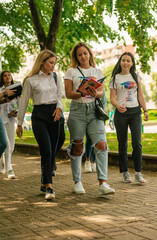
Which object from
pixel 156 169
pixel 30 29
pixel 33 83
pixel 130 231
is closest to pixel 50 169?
pixel 33 83

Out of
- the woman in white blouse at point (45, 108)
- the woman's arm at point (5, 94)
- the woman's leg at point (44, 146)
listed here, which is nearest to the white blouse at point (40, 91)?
the woman in white blouse at point (45, 108)

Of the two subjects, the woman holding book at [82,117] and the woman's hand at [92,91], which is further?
the woman holding book at [82,117]

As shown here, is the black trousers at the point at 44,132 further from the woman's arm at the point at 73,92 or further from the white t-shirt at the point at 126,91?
the white t-shirt at the point at 126,91

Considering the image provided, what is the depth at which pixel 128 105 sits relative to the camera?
6906 mm

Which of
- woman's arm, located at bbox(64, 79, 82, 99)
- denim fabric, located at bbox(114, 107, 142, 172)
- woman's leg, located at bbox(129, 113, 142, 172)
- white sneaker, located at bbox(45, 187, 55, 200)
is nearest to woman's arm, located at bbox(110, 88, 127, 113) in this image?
denim fabric, located at bbox(114, 107, 142, 172)

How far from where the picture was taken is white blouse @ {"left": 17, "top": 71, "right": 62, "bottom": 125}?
599 centimetres

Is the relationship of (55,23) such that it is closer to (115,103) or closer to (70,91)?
(115,103)

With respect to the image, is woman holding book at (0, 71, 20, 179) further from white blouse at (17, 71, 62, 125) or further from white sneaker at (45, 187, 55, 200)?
white sneaker at (45, 187, 55, 200)

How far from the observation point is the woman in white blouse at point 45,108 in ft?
19.4

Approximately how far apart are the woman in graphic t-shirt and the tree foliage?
612 centimetres

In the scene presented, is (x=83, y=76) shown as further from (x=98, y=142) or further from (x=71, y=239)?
(x=71, y=239)

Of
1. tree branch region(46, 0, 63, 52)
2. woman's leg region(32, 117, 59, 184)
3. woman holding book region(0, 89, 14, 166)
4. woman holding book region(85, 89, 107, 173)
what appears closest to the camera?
woman's leg region(32, 117, 59, 184)

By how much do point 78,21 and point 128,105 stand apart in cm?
946

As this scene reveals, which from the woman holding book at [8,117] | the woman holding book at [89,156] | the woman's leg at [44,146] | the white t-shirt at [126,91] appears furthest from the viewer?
Result: the woman holding book at [89,156]
